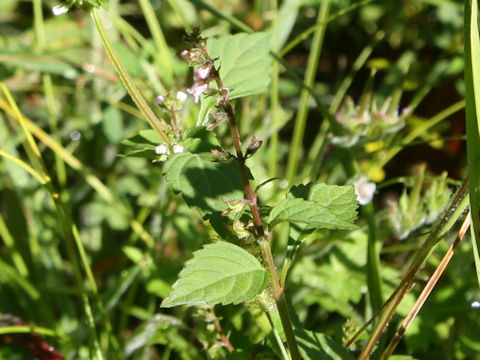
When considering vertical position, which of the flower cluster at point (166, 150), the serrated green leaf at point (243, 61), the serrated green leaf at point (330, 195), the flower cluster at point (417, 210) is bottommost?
the flower cluster at point (417, 210)

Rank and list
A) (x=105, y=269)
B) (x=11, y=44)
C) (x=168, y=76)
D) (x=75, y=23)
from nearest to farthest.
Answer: (x=168, y=76), (x=105, y=269), (x=11, y=44), (x=75, y=23)

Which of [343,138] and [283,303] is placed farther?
[343,138]

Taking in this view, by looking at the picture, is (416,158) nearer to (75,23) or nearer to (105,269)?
(105,269)

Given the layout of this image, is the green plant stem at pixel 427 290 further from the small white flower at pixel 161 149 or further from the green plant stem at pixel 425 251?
the small white flower at pixel 161 149

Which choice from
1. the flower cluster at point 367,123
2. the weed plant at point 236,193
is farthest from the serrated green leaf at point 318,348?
the flower cluster at point 367,123

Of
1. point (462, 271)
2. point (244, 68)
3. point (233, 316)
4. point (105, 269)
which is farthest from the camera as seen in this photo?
point (105, 269)

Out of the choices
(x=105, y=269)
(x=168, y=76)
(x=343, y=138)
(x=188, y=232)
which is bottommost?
(x=105, y=269)

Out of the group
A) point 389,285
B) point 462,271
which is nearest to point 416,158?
point 462,271
